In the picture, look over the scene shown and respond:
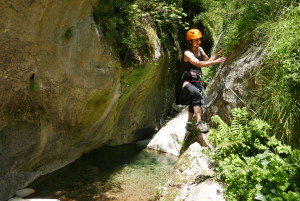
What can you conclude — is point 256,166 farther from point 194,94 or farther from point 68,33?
point 68,33

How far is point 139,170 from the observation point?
27.2 ft

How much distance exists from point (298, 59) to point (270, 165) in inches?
70.9

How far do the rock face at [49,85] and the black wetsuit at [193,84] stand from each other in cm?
237

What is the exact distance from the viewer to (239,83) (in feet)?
17.5

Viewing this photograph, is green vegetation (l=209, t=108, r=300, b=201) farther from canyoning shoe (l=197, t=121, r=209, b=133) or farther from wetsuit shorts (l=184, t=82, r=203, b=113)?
wetsuit shorts (l=184, t=82, r=203, b=113)

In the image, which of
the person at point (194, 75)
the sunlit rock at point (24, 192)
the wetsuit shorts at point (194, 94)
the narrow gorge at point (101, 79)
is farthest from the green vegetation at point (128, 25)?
the sunlit rock at point (24, 192)

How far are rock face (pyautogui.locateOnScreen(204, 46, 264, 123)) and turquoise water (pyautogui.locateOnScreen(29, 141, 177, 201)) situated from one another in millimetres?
2401

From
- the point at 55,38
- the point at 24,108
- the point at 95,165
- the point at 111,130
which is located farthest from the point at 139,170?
the point at 55,38

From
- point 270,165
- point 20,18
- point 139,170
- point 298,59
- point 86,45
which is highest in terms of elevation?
point 20,18

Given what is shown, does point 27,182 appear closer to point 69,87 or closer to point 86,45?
point 69,87

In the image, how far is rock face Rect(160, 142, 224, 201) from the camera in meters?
4.27

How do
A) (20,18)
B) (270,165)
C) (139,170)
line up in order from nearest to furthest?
(270,165)
(20,18)
(139,170)

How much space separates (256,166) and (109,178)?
16.5 ft

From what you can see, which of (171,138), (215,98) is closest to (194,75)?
(215,98)
